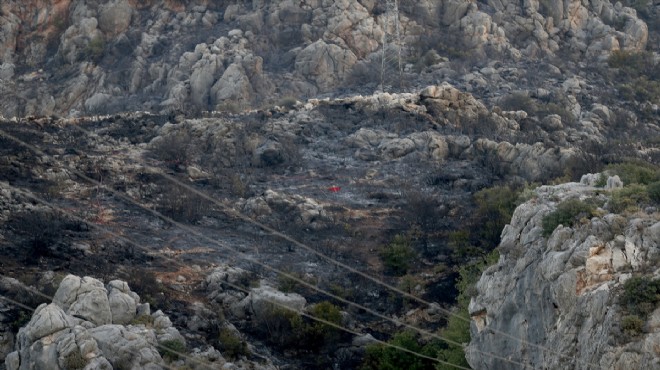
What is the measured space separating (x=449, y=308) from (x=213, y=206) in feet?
45.5

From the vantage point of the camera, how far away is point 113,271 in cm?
3438

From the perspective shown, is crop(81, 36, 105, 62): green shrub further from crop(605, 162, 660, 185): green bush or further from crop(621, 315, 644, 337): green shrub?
crop(621, 315, 644, 337): green shrub

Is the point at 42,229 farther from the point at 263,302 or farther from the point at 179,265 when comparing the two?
the point at 263,302

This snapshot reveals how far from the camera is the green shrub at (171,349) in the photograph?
93.4 ft

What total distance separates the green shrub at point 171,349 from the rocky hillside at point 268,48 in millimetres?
30940

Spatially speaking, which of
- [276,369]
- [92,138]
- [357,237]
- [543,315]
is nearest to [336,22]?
[92,138]

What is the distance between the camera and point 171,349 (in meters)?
28.7

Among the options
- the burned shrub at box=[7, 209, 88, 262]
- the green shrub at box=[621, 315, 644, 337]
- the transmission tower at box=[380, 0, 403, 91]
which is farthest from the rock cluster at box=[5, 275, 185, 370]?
the transmission tower at box=[380, 0, 403, 91]

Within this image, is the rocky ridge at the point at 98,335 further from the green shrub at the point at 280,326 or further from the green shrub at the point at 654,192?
the green shrub at the point at 654,192

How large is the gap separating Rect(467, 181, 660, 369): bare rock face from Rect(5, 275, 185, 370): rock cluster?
10.5m

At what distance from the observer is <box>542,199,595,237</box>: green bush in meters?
26.3

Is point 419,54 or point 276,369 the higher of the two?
point 419,54

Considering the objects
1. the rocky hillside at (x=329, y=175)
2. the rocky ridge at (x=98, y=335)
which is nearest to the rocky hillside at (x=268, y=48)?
the rocky hillside at (x=329, y=175)

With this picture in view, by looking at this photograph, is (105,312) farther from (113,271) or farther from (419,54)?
(419,54)
